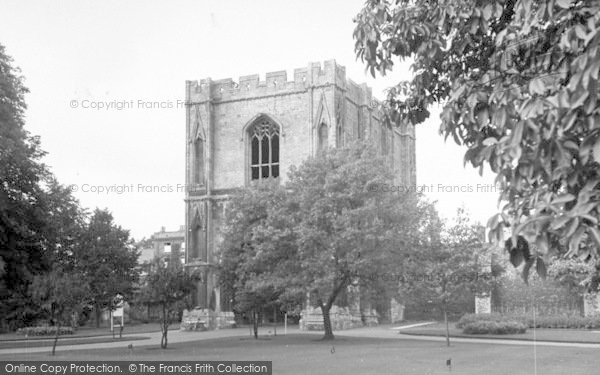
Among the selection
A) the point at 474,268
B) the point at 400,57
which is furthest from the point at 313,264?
the point at 400,57

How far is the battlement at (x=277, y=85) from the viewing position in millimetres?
58656

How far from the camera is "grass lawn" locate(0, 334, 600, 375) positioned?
21.0m

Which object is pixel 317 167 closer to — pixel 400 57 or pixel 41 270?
pixel 41 270

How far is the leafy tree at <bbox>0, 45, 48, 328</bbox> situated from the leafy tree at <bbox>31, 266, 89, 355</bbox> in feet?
1.61

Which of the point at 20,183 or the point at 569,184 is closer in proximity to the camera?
the point at 569,184

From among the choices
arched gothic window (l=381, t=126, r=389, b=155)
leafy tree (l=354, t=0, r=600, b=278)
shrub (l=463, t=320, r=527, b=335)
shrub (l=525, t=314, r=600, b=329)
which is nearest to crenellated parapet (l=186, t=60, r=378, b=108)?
arched gothic window (l=381, t=126, r=389, b=155)

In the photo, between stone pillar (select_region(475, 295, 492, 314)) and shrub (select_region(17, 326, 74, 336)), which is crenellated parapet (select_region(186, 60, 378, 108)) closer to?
stone pillar (select_region(475, 295, 492, 314))

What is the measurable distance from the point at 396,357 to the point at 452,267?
7.79 metres

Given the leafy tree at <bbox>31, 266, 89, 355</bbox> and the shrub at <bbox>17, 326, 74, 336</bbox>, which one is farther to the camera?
the shrub at <bbox>17, 326, 74, 336</bbox>

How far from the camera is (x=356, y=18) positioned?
9453mm

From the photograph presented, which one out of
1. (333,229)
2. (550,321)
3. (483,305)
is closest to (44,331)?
(333,229)

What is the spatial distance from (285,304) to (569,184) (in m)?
33.9

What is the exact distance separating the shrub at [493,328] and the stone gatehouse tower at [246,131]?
22274mm

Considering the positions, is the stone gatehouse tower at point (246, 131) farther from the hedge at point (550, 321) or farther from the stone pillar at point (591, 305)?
the stone pillar at point (591, 305)
